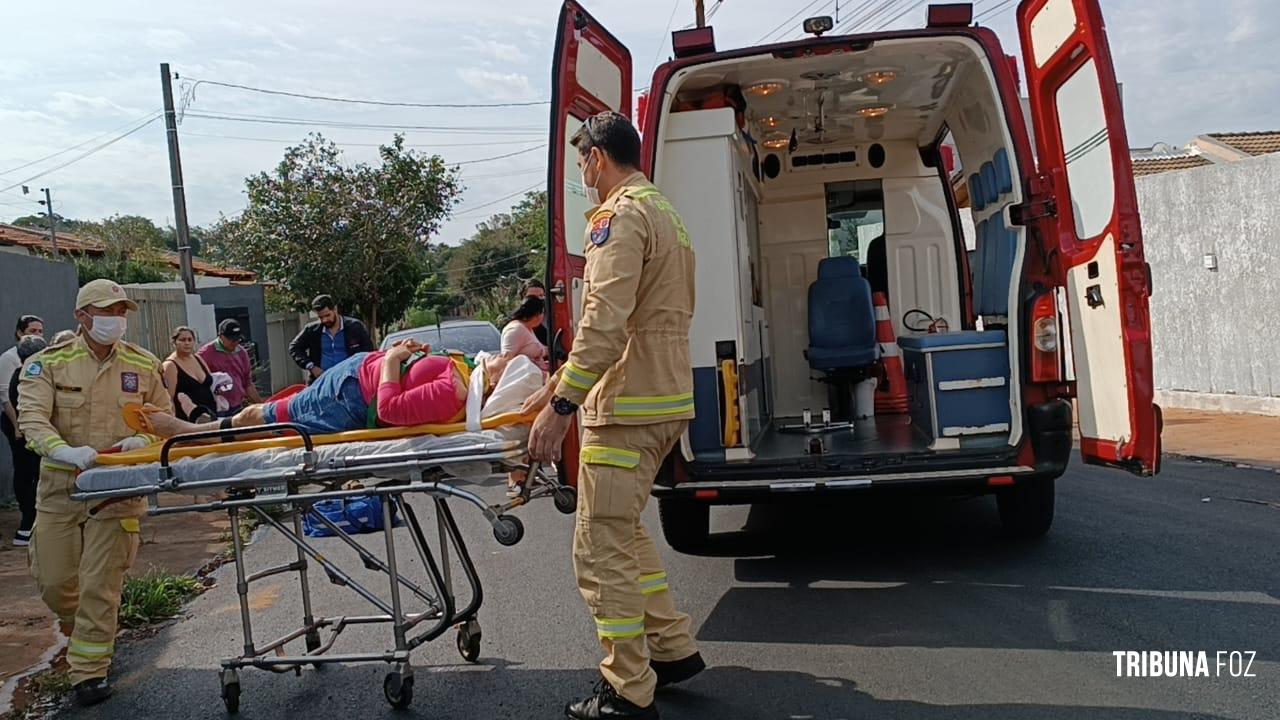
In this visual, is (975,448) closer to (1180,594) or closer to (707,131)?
(1180,594)

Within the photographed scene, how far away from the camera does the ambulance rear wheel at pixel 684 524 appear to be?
6430mm

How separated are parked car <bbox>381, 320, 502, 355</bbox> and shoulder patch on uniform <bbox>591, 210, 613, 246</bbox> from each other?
9.05 meters

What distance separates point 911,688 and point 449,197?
79.6ft

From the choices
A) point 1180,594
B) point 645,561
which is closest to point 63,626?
point 645,561

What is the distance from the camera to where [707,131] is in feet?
19.9

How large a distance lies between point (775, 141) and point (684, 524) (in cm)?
335

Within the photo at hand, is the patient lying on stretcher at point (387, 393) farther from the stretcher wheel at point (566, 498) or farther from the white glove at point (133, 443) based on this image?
the stretcher wheel at point (566, 498)

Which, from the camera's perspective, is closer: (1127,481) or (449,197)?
(1127,481)

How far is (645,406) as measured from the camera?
13.4ft

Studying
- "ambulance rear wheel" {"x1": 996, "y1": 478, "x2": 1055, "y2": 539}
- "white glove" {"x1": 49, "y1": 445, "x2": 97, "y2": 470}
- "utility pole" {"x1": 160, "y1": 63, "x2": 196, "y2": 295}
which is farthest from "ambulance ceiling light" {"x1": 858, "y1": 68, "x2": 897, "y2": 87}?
"utility pole" {"x1": 160, "y1": 63, "x2": 196, "y2": 295}

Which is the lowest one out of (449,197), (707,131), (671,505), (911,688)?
(911,688)

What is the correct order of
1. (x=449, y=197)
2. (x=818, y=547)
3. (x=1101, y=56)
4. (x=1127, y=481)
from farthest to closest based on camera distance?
(x=449, y=197) < (x=1127, y=481) < (x=818, y=547) < (x=1101, y=56)

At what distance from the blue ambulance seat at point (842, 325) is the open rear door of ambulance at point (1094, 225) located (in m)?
2.35

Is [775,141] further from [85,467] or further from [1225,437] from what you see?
[1225,437]
